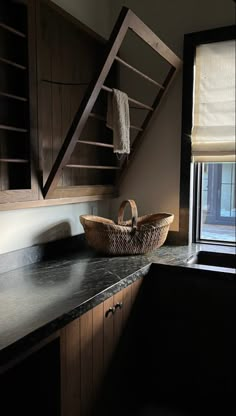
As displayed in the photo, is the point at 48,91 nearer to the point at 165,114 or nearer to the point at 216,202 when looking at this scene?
the point at 165,114

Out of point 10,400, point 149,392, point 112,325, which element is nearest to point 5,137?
point 112,325

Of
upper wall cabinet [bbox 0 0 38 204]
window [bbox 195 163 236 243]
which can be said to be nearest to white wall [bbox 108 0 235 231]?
window [bbox 195 163 236 243]

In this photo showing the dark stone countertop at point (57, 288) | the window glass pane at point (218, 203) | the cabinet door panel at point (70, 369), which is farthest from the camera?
the window glass pane at point (218, 203)

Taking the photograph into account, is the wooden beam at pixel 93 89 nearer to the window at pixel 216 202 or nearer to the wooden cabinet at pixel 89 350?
the wooden cabinet at pixel 89 350

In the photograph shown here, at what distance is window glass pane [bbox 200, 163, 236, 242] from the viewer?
218 cm

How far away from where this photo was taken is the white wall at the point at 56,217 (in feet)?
5.33

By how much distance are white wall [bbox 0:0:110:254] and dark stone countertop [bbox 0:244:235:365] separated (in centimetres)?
14

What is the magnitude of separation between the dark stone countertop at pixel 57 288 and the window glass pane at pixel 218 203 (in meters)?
0.22

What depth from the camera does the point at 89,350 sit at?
4.18 feet

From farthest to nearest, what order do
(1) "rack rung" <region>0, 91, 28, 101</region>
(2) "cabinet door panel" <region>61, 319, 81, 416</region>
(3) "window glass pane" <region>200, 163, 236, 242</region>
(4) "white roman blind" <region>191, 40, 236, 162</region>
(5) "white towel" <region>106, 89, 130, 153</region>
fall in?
1. (3) "window glass pane" <region>200, 163, 236, 242</region>
2. (4) "white roman blind" <region>191, 40, 236, 162</region>
3. (5) "white towel" <region>106, 89, 130, 153</region>
4. (1) "rack rung" <region>0, 91, 28, 101</region>
5. (2) "cabinet door panel" <region>61, 319, 81, 416</region>

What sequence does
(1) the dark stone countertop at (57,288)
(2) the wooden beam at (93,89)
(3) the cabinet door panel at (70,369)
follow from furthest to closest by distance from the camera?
(2) the wooden beam at (93,89), (3) the cabinet door panel at (70,369), (1) the dark stone countertop at (57,288)

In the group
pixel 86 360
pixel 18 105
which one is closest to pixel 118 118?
pixel 18 105

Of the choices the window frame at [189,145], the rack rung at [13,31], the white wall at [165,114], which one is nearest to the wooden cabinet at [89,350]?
the window frame at [189,145]

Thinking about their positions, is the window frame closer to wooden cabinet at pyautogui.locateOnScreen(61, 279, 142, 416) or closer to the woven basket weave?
the woven basket weave
